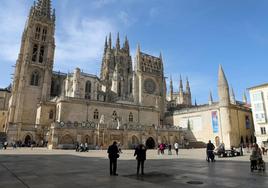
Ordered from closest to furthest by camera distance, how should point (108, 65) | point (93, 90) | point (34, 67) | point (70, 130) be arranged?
point (70, 130) < point (34, 67) < point (93, 90) < point (108, 65)

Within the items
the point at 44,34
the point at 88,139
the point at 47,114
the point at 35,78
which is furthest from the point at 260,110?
the point at 44,34

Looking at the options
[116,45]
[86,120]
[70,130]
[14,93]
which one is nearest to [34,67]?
[14,93]

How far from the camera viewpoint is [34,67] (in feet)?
164

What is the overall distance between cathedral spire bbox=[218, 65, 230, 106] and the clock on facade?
72.9 ft

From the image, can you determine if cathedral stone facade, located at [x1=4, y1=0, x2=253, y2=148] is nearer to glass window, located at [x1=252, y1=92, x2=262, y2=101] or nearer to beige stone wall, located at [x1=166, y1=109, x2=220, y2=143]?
beige stone wall, located at [x1=166, y1=109, x2=220, y2=143]

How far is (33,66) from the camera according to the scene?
4981 cm

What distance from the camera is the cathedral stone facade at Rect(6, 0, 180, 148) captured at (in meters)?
34.8

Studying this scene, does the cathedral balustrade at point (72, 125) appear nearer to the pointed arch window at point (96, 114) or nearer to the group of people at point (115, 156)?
the pointed arch window at point (96, 114)

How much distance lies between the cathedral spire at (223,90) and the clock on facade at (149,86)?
2222 cm

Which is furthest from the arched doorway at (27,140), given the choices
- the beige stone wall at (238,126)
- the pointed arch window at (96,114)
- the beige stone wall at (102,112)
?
the beige stone wall at (238,126)

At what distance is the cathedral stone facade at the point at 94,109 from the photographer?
36094 millimetres

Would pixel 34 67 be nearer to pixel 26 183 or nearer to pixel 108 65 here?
pixel 108 65

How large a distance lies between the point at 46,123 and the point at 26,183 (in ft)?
118

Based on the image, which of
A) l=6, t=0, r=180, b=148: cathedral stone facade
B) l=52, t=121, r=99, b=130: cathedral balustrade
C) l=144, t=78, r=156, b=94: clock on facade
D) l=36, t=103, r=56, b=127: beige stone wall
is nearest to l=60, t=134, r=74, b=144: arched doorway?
l=6, t=0, r=180, b=148: cathedral stone facade
